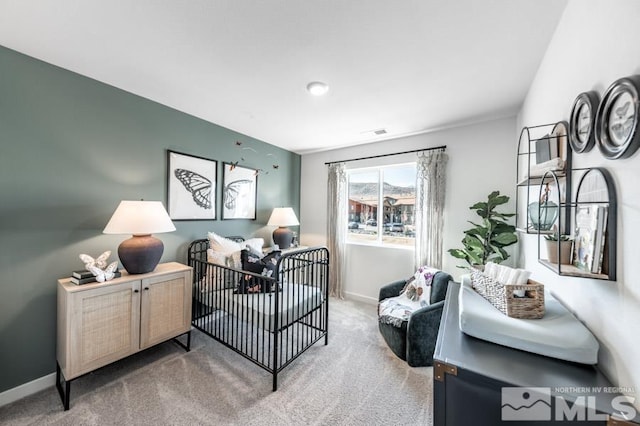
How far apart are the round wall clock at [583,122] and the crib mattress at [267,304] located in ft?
6.29

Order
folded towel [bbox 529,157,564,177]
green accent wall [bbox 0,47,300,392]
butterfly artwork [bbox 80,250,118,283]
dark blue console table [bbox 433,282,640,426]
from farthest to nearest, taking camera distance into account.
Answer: butterfly artwork [bbox 80,250,118,283]
green accent wall [bbox 0,47,300,392]
folded towel [bbox 529,157,564,177]
dark blue console table [bbox 433,282,640,426]

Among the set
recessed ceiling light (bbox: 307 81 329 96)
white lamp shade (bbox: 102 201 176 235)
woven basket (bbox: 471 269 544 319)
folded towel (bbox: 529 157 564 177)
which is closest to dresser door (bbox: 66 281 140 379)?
white lamp shade (bbox: 102 201 176 235)

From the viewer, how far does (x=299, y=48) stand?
160cm

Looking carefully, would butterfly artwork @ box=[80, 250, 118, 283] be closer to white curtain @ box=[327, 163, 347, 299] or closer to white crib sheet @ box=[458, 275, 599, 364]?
white crib sheet @ box=[458, 275, 599, 364]

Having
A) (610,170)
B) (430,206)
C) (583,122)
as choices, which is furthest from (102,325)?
(430,206)

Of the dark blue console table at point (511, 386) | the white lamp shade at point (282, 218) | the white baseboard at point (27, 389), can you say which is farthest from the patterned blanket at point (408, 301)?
the white baseboard at point (27, 389)

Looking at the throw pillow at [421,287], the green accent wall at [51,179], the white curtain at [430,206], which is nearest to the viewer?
the green accent wall at [51,179]

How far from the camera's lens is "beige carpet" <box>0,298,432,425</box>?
1572 mm

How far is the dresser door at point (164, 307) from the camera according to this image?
2.02m

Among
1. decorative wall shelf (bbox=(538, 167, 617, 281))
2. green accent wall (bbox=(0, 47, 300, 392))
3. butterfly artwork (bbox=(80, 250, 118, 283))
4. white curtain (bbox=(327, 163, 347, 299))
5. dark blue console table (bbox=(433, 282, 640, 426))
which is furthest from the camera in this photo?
white curtain (bbox=(327, 163, 347, 299))

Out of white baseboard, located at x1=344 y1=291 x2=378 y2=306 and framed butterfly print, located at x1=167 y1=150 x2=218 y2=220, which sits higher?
framed butterfly print, located at x1=167 y1=150 x2=218 y2=220

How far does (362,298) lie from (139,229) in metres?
3.01

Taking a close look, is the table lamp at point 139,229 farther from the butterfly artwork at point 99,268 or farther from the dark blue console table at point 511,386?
the dark blue console table at point 511,386

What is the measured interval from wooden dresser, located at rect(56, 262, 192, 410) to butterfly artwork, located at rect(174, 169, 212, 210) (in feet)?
2.90
